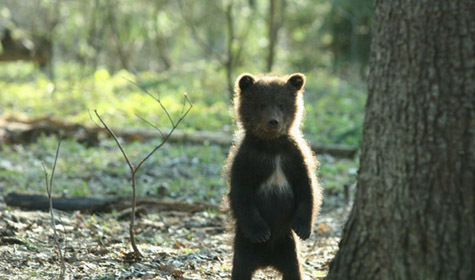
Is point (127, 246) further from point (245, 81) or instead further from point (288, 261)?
point (245, 81)

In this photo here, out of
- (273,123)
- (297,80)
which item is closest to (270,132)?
(273,123)

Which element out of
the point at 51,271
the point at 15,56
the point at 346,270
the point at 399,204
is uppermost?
the point at 15,56

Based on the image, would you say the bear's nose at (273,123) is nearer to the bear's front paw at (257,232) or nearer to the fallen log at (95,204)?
the bear's front paw at (257,232)

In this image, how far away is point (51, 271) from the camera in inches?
184

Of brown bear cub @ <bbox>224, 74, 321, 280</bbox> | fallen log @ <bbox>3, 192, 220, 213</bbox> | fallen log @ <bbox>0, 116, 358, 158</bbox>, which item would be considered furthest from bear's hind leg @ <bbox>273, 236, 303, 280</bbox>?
fallen log @ <bbox>0, 116, 358, 158</bbox>

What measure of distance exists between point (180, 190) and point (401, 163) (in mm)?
5415

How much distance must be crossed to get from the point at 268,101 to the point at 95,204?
3.02 meters

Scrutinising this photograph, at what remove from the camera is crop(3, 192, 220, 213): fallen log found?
690cm

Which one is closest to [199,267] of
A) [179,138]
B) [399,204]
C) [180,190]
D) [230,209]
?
[230,209]

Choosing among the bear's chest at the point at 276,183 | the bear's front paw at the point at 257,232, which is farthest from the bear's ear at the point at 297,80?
the bear's front paw at the point at 257,232

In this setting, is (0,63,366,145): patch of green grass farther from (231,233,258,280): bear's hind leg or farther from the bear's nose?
(231,233,258,280): bear's hind leg

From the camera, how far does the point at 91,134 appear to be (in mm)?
11148

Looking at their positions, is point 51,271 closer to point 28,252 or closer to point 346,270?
point 28,252

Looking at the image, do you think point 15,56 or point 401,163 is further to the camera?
point 15,56
